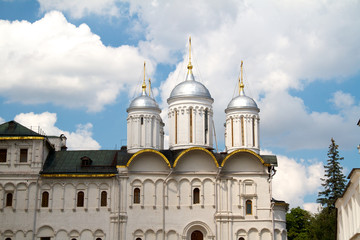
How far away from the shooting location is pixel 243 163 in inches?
1469

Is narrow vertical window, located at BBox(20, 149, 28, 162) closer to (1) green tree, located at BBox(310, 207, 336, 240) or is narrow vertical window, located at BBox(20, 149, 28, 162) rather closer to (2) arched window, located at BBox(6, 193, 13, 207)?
(2) arched window, located at BBox(6, 193, 13, 207)

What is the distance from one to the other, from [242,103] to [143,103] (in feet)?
25.4

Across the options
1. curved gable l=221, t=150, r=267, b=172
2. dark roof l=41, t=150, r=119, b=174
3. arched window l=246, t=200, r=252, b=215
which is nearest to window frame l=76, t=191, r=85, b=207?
dark roof l=41, t=150, r=119, b=174

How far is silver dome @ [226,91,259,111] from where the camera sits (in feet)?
132

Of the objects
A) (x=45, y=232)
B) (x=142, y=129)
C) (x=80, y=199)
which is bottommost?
(x=45, y=232)

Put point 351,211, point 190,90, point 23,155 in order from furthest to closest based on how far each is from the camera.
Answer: point 190,90
point 23,155
point 351,211

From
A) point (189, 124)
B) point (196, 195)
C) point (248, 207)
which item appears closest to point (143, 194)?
point (196, 195)

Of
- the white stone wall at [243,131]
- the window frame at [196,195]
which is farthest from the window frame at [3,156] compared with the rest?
the white stone wall at [243,131]

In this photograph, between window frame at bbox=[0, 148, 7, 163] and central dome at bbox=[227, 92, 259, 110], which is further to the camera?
central dome at bbox=[227, 92, 259, 110]

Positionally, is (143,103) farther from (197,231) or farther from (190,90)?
(197,231)

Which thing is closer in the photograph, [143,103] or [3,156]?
[3,156]

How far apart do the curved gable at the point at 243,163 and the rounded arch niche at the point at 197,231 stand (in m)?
4.30

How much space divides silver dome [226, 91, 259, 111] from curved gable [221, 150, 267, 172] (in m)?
4.56

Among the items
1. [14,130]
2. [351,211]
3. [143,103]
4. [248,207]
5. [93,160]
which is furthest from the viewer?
[143,103]
